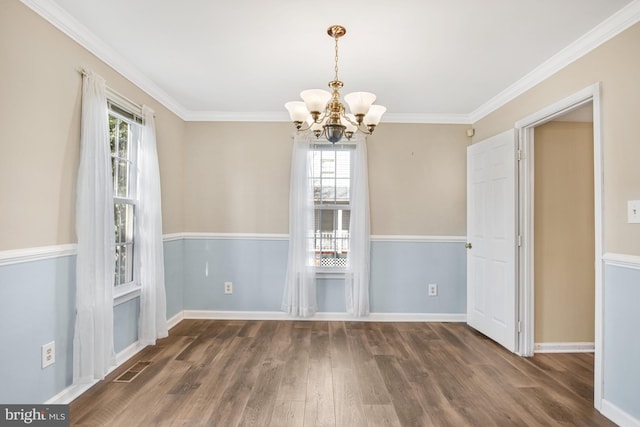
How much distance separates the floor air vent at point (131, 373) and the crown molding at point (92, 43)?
238cm

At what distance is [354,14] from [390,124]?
82.1 inches

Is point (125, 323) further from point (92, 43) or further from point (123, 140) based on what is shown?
point (92, 43)

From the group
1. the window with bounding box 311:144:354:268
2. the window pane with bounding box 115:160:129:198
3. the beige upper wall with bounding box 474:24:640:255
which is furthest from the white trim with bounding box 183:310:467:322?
the beige upper wall with bounding box 474:24:640:255

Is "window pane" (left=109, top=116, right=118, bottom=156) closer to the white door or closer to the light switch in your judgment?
the white door

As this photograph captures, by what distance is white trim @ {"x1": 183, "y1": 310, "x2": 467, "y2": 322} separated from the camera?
397 cm

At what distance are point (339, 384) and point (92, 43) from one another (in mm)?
2996

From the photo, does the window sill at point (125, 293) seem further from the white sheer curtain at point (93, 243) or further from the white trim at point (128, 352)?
the white trim at point (128, 352)

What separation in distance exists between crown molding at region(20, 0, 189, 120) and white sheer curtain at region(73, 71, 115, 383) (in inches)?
8.7

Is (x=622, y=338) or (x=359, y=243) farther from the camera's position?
(x=359, y=243)

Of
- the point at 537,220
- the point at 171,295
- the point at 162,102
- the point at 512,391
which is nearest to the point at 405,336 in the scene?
the point at 512,391

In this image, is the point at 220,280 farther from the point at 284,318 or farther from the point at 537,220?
the point at 537,220

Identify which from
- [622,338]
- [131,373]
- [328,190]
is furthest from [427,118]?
[131,373]

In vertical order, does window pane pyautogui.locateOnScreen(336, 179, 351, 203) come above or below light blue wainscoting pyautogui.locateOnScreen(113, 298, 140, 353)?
above

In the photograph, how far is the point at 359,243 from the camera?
12.7ft
